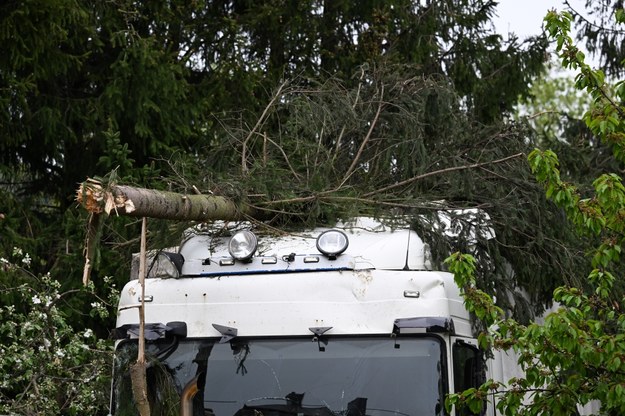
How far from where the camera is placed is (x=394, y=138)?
28.8 feet

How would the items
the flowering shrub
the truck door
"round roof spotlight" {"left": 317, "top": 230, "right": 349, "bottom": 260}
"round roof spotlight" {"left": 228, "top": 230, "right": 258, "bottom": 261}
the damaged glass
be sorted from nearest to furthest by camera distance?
the damaged glass, the truck door, "round roof spotlight" {"left": 317, "top": 230, "right": 349, "bottom": 260}, "round roof spotlight" {"left": 228, "top": 230, "right": 258, "bottom": 261}, the flowering shrub

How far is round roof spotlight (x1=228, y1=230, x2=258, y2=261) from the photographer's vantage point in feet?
22.7

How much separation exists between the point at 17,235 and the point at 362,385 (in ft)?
19.6

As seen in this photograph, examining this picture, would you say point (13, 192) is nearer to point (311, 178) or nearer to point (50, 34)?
point (50, 34)

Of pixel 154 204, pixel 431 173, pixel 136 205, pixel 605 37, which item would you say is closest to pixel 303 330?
pixel 154 204

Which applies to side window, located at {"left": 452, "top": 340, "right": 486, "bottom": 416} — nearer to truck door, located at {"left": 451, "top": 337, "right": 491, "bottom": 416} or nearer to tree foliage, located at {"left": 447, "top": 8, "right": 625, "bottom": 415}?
truck door, located at {"left": 451, "top": 337, "right": 491, "bottom": 416}

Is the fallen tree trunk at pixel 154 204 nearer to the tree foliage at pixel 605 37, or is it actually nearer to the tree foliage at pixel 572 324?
the tree foliage at pixel 572 324

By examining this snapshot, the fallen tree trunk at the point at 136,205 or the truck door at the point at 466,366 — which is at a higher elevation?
the fallen tree trunk at the point at 136,205

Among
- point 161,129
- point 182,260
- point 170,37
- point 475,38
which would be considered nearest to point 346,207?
point 182,260

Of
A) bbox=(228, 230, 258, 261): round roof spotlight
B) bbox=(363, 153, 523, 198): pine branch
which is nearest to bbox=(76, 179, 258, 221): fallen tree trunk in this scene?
bbox=(228, 230, 258, 261): round roof spotlight

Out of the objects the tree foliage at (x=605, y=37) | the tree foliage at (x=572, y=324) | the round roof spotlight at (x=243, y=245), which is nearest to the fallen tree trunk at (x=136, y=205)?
the round roof spotlight at (x=243, y=245)

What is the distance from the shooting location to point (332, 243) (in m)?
6.79

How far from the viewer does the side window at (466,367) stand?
6.42 metres

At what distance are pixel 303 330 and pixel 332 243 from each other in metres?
0.61
